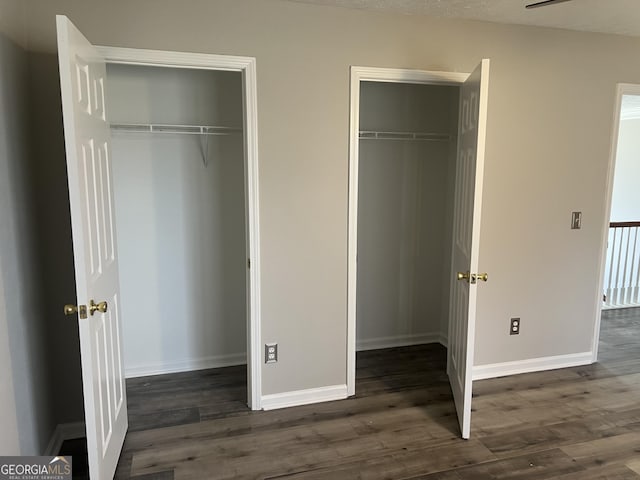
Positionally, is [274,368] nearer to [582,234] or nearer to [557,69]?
[582,234]

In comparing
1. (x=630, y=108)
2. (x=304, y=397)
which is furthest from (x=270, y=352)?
(x=630, y=108)

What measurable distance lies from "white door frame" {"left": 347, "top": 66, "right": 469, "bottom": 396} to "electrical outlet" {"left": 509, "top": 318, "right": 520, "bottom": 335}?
128cm

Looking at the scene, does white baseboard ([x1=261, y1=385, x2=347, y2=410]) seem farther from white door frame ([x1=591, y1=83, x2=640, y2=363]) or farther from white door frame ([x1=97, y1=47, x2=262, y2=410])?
white door frame ([x1=591, y1=83, x2=640, y2=363])

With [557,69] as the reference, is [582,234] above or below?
below

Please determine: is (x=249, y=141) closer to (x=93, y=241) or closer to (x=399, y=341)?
(x=93, y=241)

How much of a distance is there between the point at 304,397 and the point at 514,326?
1.68 meters

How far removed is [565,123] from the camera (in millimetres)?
3373

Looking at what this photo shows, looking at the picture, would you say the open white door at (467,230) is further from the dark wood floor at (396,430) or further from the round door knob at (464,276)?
the dark wood floor at (396,430)

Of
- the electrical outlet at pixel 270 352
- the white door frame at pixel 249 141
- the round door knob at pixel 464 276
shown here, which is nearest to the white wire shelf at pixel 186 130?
the white door frame at pixel 249 141

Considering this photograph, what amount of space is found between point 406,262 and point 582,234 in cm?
138

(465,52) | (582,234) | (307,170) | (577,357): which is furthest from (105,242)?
(577,357)

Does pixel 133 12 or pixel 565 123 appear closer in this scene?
pixel 133 12

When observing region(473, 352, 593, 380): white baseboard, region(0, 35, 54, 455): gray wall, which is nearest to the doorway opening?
region(473, 352, 593, 380): white baseboard

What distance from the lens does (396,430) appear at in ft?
9.12
